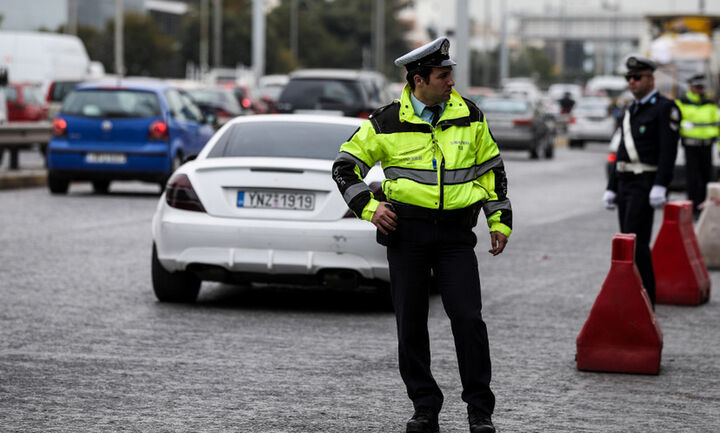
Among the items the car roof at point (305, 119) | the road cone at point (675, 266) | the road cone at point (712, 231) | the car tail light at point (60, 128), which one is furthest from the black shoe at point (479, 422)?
the car tail light at point (60, 128)

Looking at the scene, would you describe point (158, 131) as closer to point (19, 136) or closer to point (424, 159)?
point (19, 136)

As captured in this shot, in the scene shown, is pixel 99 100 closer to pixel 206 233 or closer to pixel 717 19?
pixel 206 233

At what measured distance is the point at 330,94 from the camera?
86.6ft

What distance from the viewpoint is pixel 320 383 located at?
754cm

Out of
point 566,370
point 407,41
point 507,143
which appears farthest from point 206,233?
point 407,41

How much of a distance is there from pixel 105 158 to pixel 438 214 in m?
15.3

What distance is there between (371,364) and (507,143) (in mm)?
31184

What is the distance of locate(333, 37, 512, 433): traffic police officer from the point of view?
607cm

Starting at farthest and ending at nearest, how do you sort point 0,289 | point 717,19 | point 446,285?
point 717,19, point 0,289, point 446,285

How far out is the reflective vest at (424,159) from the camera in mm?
6074

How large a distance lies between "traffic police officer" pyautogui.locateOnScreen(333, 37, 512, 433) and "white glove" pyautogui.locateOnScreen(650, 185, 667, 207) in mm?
3538

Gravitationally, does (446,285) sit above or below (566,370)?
above

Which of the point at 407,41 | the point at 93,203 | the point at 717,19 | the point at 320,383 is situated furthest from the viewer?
the point at 407,41

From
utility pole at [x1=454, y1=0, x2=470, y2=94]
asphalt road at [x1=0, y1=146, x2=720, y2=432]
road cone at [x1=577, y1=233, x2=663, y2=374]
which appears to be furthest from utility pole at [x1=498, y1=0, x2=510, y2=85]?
road cone at [x1=577, y1=233, x2=663, y2=374]
